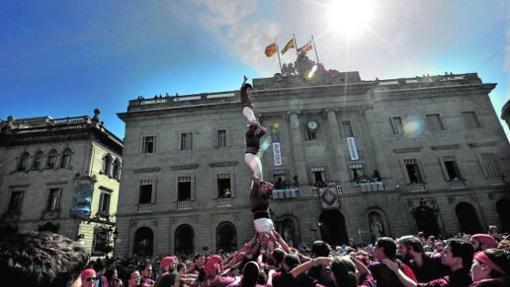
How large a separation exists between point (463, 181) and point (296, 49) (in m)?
19.5

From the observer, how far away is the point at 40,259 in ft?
4.93

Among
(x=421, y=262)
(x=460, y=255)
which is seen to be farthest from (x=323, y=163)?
(x=460, y=255)

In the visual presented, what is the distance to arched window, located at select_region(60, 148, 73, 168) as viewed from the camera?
26.2m

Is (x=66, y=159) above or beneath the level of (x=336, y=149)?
above

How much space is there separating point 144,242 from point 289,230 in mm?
12559

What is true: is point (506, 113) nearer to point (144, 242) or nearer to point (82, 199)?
point (144, 242)

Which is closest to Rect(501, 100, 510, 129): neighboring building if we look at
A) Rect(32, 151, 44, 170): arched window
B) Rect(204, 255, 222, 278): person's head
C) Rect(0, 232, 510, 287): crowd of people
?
Rect(0, 232, 510, 287): crowd of people

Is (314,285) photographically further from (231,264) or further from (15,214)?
(15,214)

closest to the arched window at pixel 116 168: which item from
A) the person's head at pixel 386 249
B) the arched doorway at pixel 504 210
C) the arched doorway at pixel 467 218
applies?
the person's head at pixel 386 249

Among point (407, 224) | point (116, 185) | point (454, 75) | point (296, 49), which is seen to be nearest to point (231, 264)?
point (407, 224)

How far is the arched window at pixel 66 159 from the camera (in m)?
26.2

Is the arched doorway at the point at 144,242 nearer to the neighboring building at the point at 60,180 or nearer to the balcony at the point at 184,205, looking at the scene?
the balcony at the point at 184,205

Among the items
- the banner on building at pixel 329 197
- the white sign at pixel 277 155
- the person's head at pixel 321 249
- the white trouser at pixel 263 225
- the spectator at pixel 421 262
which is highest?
the white sign at pixel 277 155

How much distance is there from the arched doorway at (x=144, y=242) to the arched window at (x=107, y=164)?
341 inches
